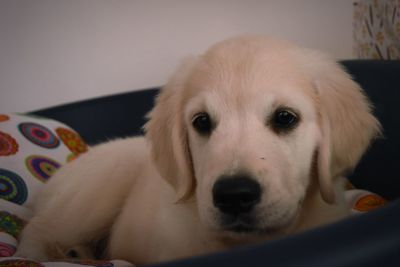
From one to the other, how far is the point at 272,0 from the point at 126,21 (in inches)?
44.0

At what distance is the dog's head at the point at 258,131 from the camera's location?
43.1 inches

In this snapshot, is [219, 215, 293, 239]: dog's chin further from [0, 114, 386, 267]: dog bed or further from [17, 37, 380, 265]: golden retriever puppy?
[0, 114, 386, 267]: dog bed

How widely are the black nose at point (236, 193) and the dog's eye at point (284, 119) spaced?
26 centimetres

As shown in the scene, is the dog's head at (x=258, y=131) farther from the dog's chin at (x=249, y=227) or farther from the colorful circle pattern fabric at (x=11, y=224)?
the colorful circle pattern fabric at (x=11, y=224)

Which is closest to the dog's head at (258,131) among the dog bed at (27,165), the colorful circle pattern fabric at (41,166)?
the dog bed at (27,165)

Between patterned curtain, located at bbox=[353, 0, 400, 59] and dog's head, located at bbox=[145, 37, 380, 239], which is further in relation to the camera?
patterned curtain, located at bbox=[353, 0, 400, 59]

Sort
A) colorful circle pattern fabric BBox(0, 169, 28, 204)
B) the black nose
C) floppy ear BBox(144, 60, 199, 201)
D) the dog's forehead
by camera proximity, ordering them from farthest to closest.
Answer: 1. colorful circle pattern fabric BBox(0, 169, 28, 204)
2. floppy ear BBox(144, 60, 199, 201)
3. the dog's forehead
4. the black nose

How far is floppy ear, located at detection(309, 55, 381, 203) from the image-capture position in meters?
1.29

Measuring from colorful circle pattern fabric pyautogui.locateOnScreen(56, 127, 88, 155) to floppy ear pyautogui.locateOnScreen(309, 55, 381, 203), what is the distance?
5.51ft

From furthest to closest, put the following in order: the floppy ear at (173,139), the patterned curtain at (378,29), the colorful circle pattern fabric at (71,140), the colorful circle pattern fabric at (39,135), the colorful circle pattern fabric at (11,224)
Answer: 1. the colorful circle pattern fabric at (71,140)
2. the colorful circle pattern fabric at (39,135)
3. the patterned curtain at (378,29)
4. the colorful circle pattern fabric at (11,224)
5. the floppy ear at (173,139)

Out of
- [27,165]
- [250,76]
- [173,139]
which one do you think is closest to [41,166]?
[27,165]

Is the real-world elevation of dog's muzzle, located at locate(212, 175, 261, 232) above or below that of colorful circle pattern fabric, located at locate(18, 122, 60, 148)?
above

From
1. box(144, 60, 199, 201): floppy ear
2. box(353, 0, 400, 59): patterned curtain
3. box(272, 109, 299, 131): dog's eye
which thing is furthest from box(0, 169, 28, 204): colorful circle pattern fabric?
box(353, 0, 400, 59): patterned curtain

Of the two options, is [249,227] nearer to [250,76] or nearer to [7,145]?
[250,76]
